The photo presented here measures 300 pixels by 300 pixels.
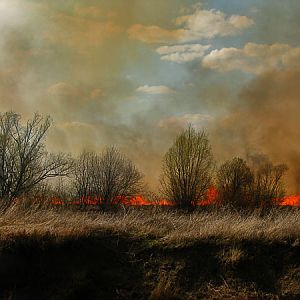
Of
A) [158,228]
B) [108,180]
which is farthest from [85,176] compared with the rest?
[158,228]

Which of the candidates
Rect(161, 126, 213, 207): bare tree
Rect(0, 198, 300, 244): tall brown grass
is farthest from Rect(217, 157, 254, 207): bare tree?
Rect(0, 198, 300, 244): tall brown grass

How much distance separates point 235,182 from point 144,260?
134 feet

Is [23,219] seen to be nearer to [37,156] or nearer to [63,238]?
[63,238]

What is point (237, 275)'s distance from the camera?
10.1 metres

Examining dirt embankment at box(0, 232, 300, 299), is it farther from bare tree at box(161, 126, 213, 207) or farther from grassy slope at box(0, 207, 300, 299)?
bare tree at box(161, 126, 213, 207)

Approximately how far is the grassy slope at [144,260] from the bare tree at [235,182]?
3717cm

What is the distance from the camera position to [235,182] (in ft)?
164

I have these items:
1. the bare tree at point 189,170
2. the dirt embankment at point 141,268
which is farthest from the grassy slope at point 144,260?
the bare tree at point 189,170

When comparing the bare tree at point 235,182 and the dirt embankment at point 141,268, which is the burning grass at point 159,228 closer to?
the dirt embankment at point 141,268

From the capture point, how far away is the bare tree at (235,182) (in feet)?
161

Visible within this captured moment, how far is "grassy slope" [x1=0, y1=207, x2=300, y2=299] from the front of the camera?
9.30m

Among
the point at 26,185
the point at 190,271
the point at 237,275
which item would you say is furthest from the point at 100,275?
the point at 26,185

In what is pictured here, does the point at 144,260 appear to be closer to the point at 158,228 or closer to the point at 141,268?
the point at 141,268

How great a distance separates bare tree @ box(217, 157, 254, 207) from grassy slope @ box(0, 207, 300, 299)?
37.2 meters
